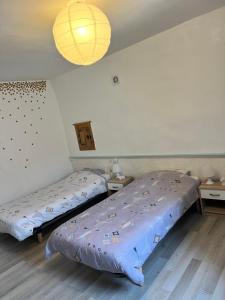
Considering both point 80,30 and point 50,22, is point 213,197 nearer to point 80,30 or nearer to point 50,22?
point 80,30

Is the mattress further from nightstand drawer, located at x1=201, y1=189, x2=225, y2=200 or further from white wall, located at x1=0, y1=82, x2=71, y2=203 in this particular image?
white wall, located at x1=0, y1=82, x2=71, y2=203

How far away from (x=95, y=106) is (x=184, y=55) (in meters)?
1.58

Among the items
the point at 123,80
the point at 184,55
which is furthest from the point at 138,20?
the point at 123,80

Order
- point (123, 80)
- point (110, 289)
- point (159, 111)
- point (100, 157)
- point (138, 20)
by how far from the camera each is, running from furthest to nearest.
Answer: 1. point (100, 157)
2. point (123, 80)
3. point (159, 111)
4. point (138, 20)
5. point (110, 289)

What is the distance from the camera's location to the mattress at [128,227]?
1.92m

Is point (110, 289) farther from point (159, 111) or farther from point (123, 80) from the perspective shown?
point (123, 80)

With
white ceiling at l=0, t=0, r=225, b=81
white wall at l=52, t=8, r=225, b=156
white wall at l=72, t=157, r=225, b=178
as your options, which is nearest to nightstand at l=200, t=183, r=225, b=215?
white wall at l=72, t=157, r=225, b=178

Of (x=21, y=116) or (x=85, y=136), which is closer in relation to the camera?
(x=21, y=116)

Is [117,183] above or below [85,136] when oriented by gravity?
below

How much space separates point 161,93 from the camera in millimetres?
3199

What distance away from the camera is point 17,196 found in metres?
3.89

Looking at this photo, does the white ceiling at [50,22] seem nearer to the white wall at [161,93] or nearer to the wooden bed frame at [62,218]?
the white wall at [161,93]

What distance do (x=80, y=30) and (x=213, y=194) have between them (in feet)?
7.20

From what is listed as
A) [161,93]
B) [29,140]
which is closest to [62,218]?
[29,140]
